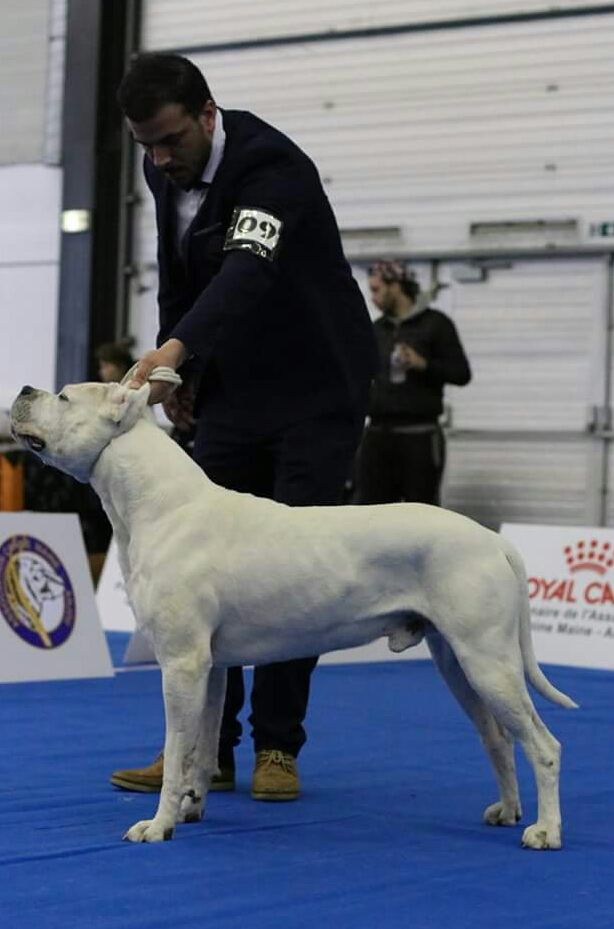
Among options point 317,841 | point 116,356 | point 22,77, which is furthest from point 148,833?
point 22,77

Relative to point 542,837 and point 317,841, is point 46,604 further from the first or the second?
point 542,837

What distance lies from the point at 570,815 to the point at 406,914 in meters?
1.15

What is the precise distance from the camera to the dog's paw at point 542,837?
3.52 metres

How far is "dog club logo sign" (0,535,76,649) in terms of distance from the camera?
6.43m

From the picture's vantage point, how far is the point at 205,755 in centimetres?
387

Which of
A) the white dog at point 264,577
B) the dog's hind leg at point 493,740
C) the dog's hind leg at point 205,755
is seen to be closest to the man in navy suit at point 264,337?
the dog's hind leg at point 205,755

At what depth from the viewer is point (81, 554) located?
6.84 metres

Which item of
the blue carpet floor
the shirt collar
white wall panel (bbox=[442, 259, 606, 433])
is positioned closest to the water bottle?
white wall panel (bbox=[442, 259, 606, 433])

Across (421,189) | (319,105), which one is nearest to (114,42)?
(319,105)

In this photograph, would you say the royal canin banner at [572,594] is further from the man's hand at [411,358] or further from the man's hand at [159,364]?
the man's hand at [159,364]

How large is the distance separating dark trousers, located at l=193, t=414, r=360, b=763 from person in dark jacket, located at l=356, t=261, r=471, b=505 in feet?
16.4

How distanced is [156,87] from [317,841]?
1783 mm

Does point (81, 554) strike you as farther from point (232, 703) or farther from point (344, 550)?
point (344, 550)

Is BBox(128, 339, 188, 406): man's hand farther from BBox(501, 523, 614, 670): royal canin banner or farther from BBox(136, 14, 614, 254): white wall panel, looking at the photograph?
BBox(136, 14, 614, 254): white wall panel
